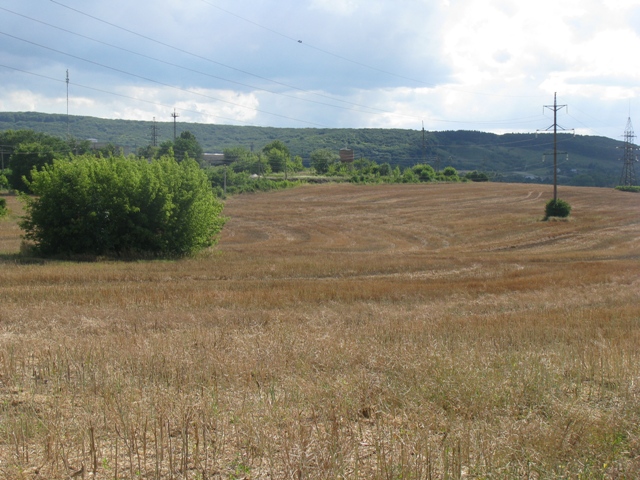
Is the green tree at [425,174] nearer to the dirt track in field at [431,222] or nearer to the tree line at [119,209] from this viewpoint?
the dirt track in field at [431,222]

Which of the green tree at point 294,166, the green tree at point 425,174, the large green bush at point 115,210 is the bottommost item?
the large green bush at point 115,210

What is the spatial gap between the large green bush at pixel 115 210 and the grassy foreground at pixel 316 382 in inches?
390

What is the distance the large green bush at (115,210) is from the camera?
106ft

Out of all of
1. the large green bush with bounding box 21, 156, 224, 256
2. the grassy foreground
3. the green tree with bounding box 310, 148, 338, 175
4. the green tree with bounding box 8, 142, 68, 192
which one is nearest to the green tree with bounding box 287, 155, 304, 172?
the green tree with bounding box 310, 148, 338, 175

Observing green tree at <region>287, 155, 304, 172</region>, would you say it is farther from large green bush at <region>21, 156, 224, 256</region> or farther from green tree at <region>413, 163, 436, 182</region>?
large green bush at <region>21, 156, 224, 256</region>

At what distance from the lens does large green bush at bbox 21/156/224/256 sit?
3222 cm

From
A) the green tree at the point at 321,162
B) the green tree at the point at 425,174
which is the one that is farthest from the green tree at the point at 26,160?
the green tree at the point at 425,174

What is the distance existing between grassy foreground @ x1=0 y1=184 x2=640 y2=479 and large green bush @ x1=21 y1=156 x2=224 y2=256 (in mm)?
9907

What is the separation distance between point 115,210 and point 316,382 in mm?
27889

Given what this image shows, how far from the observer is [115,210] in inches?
1296

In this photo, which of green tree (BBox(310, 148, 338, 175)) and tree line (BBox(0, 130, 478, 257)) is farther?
green tree (BBox(310, 148, 338, 175))

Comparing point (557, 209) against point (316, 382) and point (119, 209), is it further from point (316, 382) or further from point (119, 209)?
point (316, 382)

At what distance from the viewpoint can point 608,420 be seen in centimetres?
600

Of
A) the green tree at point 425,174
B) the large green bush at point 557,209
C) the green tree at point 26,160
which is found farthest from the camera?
the green tree at point 425,174
